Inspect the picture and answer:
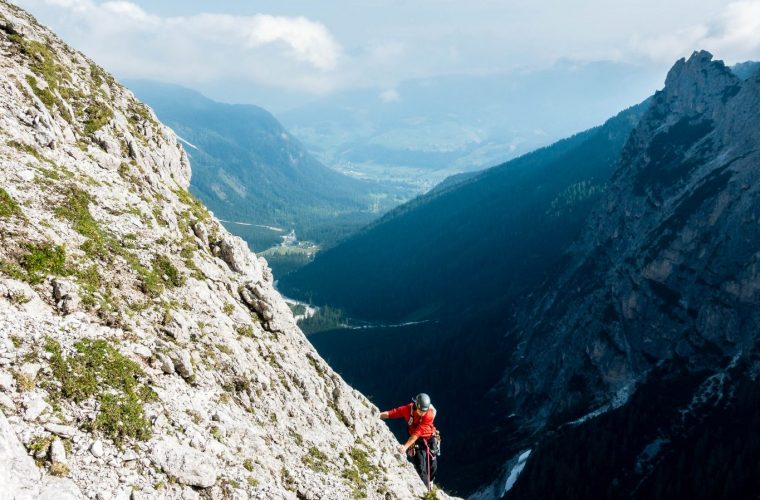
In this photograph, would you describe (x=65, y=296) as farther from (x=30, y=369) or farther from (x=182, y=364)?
(x=182, y=364)

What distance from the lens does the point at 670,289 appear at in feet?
460

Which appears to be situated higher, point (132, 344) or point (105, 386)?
point (132, 344)

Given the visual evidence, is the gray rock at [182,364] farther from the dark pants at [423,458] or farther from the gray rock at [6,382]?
the dark pants at [423,458]

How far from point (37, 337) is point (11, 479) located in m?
5.88

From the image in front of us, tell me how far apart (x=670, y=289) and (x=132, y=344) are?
14481 centimetres

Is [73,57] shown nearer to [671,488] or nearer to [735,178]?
[671,488]

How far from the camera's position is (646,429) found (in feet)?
384

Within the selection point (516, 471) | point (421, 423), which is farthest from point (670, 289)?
point (421, 423)

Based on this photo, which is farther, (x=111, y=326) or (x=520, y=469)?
(x=520, y=469)

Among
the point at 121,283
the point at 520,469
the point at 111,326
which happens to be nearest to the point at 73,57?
the point at 121,283

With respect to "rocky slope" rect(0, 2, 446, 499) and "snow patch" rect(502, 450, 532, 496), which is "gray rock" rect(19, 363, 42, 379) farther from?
"snow patch" rect(502, 450, 532, 496)

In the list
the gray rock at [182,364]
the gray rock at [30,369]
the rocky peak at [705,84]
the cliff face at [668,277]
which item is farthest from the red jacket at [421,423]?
the rocky peak at [705,84]

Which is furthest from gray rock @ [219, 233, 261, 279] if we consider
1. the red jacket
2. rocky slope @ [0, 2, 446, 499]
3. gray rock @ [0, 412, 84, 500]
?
gray rock @ [0, 412, 84, 500]

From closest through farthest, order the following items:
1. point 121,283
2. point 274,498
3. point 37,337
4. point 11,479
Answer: point 11,479, point 37,337, point 274,498, point 121,283
